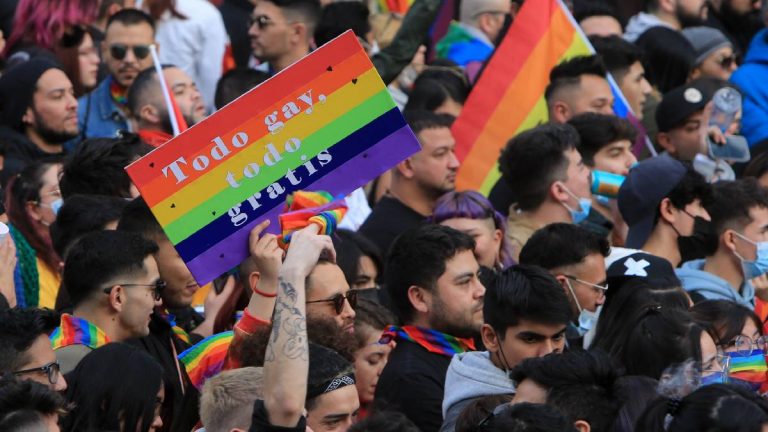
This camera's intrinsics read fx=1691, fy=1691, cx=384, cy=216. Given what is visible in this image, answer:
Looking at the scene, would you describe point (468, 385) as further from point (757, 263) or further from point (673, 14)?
point (673, 14)

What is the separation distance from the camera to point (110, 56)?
10703mm

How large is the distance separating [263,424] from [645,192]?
4.00m

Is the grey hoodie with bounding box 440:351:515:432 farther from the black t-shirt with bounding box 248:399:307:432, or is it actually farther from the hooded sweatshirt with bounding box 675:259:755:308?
the hooded sweatshirt with bounding box 675:259:755:308

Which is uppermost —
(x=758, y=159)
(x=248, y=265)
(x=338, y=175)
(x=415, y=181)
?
(x=338, y=175)

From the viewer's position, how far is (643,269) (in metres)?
7.46

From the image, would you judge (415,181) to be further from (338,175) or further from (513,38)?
(338,175)

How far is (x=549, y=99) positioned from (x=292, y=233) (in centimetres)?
495

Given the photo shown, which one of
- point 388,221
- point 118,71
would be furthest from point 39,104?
point 388,221

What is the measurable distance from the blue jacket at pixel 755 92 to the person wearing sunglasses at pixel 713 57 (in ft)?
1.20

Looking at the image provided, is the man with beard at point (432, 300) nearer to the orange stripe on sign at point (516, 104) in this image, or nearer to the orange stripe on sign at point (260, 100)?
the orange stripe on sign at point (260, 100)

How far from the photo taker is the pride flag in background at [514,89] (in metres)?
10.1

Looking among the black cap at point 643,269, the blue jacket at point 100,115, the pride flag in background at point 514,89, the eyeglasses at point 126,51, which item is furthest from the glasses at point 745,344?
the eyeglasses at point 126,51

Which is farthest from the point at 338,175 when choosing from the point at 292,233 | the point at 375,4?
the point at 375,4

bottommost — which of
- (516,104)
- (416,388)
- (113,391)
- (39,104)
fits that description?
(516,104)
